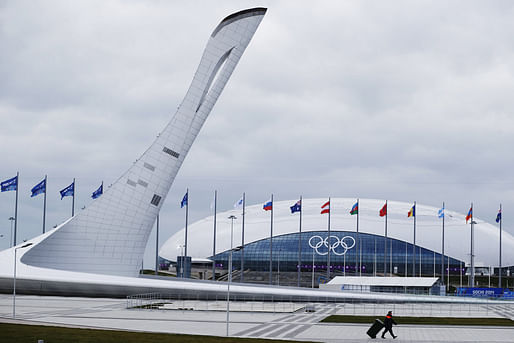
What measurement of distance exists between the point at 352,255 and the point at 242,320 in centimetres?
4934

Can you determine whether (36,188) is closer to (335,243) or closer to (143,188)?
(143,188)

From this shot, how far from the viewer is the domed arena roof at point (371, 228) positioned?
82312 millimetres

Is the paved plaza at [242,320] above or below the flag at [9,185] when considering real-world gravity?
below

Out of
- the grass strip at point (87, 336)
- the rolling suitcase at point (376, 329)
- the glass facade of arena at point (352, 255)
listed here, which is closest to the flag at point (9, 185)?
the glass facade of arena at point (352, 255)

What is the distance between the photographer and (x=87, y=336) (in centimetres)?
2319

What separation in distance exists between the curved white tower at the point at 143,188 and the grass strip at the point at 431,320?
57.2ft

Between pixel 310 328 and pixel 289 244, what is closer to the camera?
pixel 310 328

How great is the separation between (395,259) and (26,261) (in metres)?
47.8

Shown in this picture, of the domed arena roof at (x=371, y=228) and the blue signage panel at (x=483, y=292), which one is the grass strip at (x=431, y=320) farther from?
the domed arena roof at (x=371, y=228)

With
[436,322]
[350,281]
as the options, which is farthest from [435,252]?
[436,322]

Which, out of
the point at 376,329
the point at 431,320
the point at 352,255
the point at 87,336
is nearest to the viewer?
the point at 87,336

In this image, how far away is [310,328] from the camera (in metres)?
29.6

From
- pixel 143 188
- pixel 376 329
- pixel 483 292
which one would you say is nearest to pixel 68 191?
pixel 143 188

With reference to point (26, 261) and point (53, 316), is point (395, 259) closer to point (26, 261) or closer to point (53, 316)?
point (26, 261)
